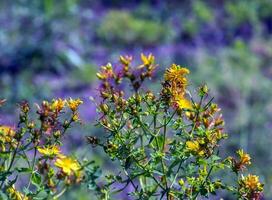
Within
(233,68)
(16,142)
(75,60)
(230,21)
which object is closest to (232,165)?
(16,142)

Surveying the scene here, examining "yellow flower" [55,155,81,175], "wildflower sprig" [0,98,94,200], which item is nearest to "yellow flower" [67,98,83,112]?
"wildflower sprig" [0,98,94,200]

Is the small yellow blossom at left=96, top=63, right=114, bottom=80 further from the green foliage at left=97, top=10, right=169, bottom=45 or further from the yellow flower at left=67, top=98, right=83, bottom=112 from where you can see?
the green foliage at left=97, top=10, right=169, bottom=45

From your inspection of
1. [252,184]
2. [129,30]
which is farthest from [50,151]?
[129,30]

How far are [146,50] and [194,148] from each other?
6.09m

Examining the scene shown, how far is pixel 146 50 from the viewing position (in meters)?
7.37

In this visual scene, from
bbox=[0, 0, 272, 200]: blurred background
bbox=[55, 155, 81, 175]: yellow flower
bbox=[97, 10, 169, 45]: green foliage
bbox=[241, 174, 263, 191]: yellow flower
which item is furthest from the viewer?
bbox=[97, 10, 169, 45]: green foliage

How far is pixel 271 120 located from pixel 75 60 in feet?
7.76

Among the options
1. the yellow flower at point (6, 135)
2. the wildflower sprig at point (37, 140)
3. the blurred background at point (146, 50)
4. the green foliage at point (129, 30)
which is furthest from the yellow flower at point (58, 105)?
the green foliage at point (129, 30)

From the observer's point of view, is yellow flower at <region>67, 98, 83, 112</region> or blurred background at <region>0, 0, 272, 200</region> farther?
blurred background at <region>0, 0, 272, 200</region>

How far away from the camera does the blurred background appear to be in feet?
15.7

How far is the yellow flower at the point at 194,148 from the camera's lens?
1298 mm

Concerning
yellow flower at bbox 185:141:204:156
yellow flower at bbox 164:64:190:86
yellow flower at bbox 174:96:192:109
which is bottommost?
yellow flower at bbox 185:141:204:156

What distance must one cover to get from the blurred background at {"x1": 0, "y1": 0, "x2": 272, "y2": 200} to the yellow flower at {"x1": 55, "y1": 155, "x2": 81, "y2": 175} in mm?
1800

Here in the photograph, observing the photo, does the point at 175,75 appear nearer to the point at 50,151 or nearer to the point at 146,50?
the point at 50,151
